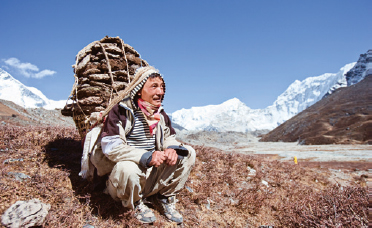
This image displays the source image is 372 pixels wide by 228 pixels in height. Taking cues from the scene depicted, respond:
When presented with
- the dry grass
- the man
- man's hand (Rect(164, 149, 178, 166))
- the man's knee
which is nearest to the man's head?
the man

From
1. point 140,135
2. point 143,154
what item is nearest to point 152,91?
point 140,135

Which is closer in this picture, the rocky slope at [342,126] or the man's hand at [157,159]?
the man's hand at [157,159]

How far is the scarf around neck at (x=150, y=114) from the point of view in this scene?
328cm

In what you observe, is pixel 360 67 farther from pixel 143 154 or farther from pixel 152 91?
pixel 143 154

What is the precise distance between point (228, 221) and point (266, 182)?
9.75ft

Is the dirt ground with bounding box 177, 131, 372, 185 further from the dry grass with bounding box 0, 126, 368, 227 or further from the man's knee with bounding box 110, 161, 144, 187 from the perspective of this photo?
the man's knee with bounding box 110, 161, 144, 187

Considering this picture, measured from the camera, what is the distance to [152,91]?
3.32 metres

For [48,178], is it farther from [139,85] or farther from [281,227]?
[281,227]

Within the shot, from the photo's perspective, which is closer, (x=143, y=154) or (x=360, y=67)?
(x=143, y=154)

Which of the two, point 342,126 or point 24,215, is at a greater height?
point 342,126

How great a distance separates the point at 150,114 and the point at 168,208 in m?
1.51

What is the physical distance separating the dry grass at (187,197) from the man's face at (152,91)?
5.46 feet

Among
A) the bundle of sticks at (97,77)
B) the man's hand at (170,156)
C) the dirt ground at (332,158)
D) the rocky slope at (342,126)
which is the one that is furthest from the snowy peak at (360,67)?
the man's hand at (170,156)

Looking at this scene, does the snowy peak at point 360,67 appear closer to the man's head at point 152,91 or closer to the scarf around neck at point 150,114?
the man's head at point 152,91
